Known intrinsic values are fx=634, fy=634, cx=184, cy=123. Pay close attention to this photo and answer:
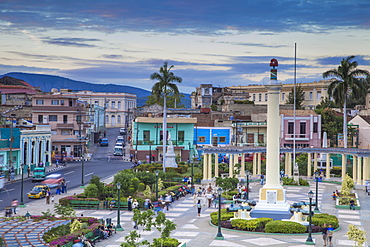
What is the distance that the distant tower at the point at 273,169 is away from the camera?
38.8 m

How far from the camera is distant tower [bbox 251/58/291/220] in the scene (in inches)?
1529

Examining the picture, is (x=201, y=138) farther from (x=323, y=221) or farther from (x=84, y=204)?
(x=323, y=221)

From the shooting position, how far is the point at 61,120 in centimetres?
9144

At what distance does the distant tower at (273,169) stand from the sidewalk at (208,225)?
3483 mm

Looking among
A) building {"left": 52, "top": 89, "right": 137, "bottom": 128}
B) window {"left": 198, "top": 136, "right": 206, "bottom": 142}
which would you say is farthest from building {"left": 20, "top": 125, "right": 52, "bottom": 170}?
building {"left": 52, "top": 89, "right": 137, "bottom": 128}

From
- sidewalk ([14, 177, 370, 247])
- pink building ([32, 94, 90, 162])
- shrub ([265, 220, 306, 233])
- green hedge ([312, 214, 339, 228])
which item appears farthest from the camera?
pink building ([32, 94, 90, 162])

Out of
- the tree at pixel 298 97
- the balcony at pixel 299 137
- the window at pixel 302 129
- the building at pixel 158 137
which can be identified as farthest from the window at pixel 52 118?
the tree at pixel 298 97

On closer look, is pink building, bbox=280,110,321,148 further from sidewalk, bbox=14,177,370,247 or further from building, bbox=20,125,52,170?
building, bbox=20,125,52,170

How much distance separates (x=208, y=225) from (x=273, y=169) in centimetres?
534

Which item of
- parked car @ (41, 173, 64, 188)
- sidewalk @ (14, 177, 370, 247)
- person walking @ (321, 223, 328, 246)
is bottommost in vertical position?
sidewalk @ (14, 177, 370, 247)

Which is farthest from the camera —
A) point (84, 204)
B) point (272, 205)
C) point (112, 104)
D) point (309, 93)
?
point (112, 104)

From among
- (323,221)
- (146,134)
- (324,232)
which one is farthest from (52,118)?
(324,232)

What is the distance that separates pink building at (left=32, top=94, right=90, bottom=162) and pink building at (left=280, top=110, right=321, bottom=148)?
28.3m

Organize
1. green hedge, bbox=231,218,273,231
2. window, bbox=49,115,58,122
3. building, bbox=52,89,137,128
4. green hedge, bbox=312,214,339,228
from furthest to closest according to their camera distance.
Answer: building, bbox=52,89,137,128, window, bbox=49,115,58,122, green hedge, bbox=312,214,339,228, green hedge, bbox=231,218,273,231
